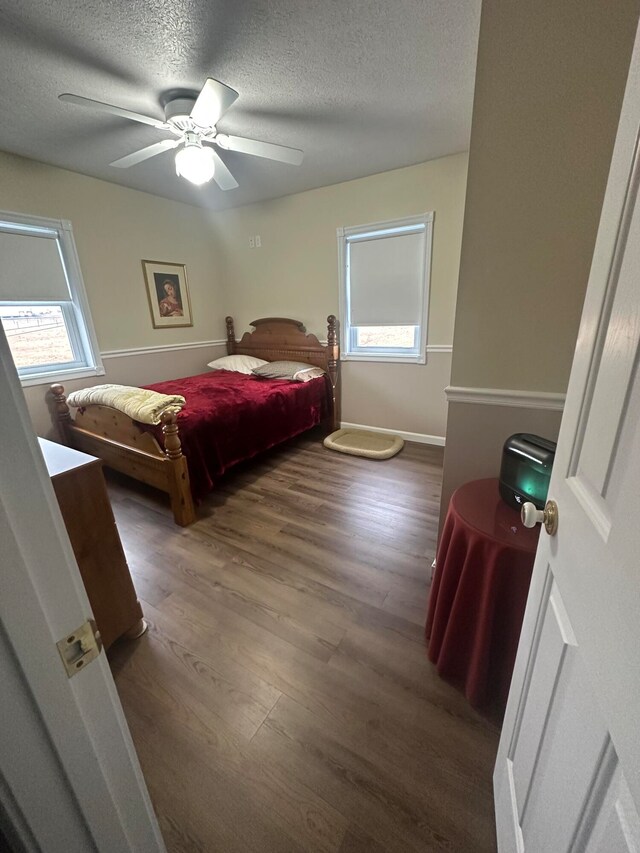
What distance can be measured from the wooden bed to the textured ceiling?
5.71ft

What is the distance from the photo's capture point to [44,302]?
3008 mm

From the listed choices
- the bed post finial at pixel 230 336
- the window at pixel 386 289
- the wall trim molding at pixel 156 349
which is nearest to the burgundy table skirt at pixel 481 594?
the window at pixel 386 289

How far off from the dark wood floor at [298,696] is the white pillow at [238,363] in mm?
2217

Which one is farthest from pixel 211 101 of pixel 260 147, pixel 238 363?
pixel 238 363

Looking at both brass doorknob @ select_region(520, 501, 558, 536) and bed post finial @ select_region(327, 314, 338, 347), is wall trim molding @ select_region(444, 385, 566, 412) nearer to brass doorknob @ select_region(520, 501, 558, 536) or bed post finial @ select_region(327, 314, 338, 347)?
brass doorknob @ select_region(520, 501, 558, 536)

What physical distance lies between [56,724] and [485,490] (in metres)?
1.37

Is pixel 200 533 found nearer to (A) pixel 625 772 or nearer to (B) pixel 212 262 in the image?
(A) pixel 625 772

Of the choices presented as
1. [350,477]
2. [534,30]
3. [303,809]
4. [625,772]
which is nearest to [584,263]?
[534,30]

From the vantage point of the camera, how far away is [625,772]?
0.39 meters

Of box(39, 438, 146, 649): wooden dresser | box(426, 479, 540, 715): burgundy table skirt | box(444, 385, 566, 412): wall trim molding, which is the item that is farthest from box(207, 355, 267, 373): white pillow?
box(426, 479, 540, 715): burgundy table skirt

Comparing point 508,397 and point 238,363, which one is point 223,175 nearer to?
point 238,363

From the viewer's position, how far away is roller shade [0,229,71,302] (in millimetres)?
2770

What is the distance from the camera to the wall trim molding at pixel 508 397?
1358 mm

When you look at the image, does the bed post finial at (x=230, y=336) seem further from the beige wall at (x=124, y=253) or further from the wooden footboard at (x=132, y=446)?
the wooden footboard at (x=132, y=446)
